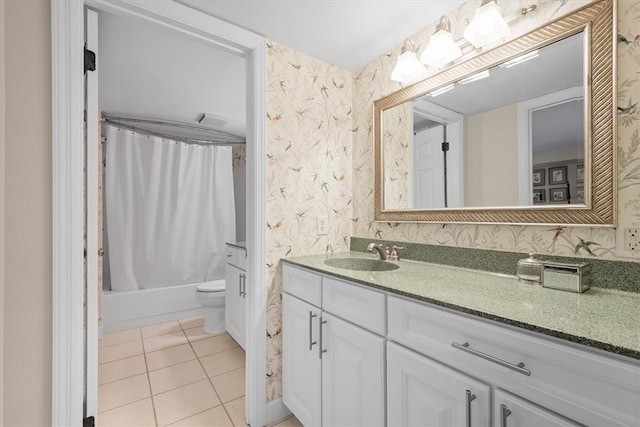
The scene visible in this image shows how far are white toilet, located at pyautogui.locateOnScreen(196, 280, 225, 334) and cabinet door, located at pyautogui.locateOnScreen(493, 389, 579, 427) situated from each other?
2416mm

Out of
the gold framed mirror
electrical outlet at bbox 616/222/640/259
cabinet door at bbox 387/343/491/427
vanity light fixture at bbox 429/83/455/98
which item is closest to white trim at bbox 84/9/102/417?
cabinet door at bbox 387/343/491/427

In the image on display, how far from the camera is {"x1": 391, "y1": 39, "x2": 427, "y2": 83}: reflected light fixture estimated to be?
151cm

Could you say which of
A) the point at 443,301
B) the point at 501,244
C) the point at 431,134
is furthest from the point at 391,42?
the point at 443,301

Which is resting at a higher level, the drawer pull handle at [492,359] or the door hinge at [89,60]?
the door hinge at [89,60]

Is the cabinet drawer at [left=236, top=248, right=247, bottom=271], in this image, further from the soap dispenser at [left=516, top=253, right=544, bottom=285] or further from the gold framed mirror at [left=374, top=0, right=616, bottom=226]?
the soap dispenser at [left=516, top=253, right=544, bottom=285]

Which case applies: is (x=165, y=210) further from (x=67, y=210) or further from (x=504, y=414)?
(x=504, y=414)

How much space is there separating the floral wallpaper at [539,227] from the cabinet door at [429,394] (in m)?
0.66

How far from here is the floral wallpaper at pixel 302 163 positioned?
1.64 metres

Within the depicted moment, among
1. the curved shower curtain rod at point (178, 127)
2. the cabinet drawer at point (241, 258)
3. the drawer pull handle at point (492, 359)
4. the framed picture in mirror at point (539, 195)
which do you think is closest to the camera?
the drawer pull handle at point (492, 359)

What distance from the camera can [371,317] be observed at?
110 centimetres

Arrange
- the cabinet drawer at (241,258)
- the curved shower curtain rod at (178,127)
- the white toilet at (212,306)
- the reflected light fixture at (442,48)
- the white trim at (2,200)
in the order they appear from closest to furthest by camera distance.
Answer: the white trim at (2,200)
the reflected light fixture at (442,48)
the cabinet drawer at (241,258)
the white toilet at (212,306)
the curved shower curtain rod at (178,127)

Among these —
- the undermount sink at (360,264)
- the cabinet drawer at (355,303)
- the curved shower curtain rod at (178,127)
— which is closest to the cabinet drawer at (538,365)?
the cabinet drawer at (355,303)

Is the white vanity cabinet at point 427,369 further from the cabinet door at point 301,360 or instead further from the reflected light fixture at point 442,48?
the reflected light fixture at point 442,48

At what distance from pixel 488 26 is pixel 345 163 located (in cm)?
106
